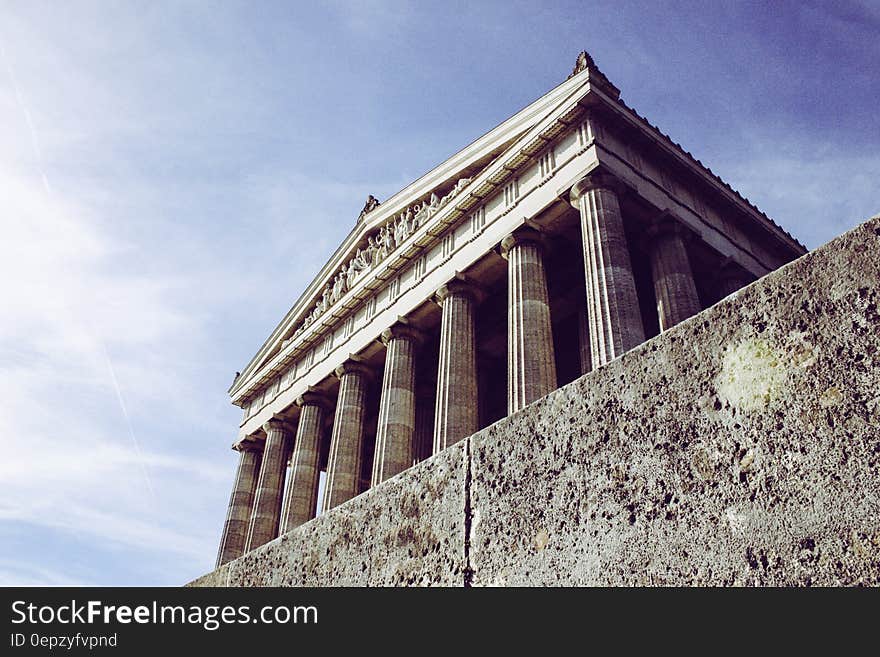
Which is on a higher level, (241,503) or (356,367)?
(356,367)

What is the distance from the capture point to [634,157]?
21.9 meters

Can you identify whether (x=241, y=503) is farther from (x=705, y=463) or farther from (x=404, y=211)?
(x=705, y=463)

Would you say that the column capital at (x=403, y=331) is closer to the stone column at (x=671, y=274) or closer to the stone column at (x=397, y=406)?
the stone column at (x=397, y=406)

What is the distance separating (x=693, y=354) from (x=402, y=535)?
213 centimetres

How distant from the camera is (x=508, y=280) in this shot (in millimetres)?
23203

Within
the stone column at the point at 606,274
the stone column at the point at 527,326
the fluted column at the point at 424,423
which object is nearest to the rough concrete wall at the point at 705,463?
the stone column at the point at 606,274

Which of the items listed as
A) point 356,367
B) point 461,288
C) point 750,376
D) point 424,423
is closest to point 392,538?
point 750,376

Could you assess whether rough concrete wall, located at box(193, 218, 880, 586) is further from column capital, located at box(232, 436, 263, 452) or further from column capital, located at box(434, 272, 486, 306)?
column capital, located at box(232, 436, 263, 452)

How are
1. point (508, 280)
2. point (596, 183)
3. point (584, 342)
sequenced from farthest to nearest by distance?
point (508, 280) < point (584, 342) < point (596, 183)

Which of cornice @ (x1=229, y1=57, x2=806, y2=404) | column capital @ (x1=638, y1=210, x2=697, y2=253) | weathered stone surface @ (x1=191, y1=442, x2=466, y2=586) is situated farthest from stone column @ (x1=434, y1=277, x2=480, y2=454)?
weathered stone surface @ (x1=191, y1=442, x2=466, y2=586)

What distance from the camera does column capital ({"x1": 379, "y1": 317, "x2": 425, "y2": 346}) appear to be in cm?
2609

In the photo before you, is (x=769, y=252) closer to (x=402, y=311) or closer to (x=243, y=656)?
(x=402, y=311)

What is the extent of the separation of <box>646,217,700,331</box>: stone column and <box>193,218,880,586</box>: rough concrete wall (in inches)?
625

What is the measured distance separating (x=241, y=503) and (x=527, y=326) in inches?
807
